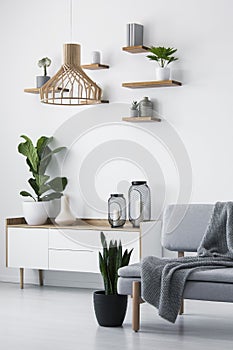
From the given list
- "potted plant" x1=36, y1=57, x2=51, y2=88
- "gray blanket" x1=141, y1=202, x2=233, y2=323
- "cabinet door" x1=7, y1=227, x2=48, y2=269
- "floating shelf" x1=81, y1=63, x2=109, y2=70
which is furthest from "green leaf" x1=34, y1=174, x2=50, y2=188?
"gray blanket" x1=141, y1=202, x2=233, y2=323

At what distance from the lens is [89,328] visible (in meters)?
4.65

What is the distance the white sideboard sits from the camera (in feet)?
19.5

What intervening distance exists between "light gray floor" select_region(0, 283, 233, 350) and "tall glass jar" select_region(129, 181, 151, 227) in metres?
0.82

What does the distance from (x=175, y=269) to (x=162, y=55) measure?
2298mm

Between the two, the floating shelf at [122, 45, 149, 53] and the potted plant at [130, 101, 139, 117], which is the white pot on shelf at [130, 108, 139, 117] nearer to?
the potted plant at [130, 101, 139, 117]

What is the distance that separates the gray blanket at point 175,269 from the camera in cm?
439

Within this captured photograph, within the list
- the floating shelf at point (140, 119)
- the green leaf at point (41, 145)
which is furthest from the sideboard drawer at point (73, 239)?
the floating shelf at point (140, 119)

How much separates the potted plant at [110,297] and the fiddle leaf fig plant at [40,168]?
6.61 feet

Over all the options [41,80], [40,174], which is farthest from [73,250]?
[41,80]

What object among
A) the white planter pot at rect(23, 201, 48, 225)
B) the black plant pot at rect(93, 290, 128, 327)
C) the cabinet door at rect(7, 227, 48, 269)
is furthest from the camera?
the white planter pot at rect(23, 201, 48, 225)

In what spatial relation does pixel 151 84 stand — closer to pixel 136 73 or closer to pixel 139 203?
pixel 136 73

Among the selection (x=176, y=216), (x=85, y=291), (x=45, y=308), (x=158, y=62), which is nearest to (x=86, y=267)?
(x=85, y=291)

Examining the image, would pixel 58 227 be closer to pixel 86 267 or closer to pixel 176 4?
pixel 86 267

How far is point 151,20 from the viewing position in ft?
20.6
